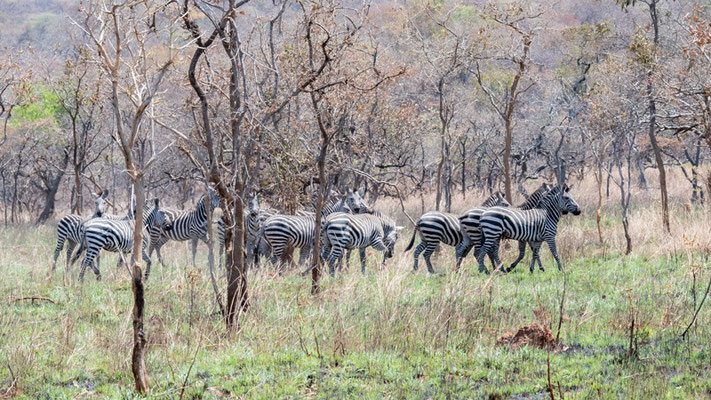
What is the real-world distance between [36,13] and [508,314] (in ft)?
354

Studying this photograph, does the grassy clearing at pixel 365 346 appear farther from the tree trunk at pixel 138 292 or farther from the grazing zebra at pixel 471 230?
the grazing zebra at pixel 471 230

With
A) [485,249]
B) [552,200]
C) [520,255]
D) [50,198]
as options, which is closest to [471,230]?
[485,249]

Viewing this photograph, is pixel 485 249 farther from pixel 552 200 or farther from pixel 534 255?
pixel 552 200

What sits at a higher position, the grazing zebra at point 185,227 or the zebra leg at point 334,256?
the grazing zebra at point 185,227

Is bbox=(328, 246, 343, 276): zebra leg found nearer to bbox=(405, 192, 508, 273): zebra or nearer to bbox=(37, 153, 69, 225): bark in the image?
bbox=(405, 192, 508, 273): zebra

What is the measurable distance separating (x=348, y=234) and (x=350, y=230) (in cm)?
9

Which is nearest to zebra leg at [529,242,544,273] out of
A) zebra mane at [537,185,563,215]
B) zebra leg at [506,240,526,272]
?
zebra leg at [506,240,526,272]

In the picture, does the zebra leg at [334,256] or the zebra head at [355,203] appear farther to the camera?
the zebra head at [355,203]

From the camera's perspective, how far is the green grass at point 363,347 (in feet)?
21.0

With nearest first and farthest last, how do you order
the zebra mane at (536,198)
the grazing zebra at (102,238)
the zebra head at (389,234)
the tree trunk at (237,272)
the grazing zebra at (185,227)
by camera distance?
the tree trunk at (237,272) → the grazing zebra at (102,238) → the zebra mane at (536,198) → the zebra head at (389,234) → the grazing zebra at (185,227)

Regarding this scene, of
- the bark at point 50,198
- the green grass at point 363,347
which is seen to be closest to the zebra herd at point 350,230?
the green grass at point 363,347

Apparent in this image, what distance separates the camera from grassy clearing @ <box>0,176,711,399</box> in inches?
252

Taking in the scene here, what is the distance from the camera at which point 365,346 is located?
24.8 ft

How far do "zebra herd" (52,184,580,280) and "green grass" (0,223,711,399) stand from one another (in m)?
2.81
